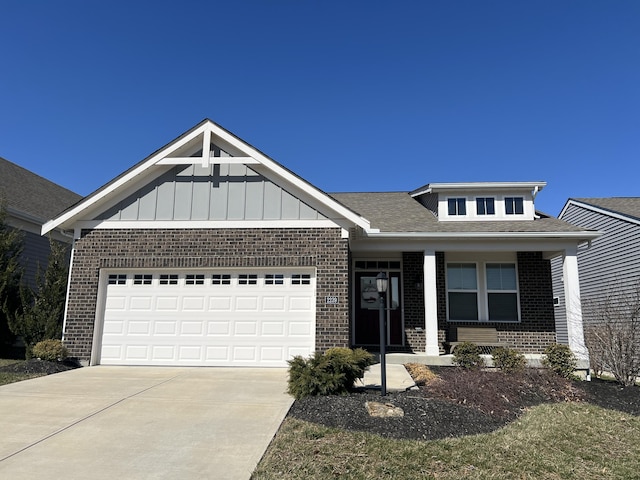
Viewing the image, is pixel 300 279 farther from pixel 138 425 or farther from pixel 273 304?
pixel 138 425

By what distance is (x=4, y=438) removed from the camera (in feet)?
16.3

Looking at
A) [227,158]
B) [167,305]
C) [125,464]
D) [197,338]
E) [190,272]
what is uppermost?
[227,158]

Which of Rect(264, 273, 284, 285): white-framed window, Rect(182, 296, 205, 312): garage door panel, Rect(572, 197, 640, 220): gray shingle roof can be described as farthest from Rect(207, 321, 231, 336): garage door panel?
Rect(572, 197, 640, 220): gray shingle roof

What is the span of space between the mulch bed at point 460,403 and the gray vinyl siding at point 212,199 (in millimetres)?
5094

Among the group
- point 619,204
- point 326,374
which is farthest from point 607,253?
point 326,374

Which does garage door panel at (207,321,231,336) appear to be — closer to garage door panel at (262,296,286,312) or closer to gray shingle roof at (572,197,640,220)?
garage door panel at (262,296,286,312)

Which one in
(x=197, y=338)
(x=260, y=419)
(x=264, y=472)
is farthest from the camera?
(x=197, y=338)

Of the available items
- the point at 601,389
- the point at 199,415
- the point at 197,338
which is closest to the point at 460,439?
the point at 199,415

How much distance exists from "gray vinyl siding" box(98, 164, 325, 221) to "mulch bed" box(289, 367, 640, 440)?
16.7 feet

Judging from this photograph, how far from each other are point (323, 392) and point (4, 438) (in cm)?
409

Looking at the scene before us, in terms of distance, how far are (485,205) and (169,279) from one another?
958 centimetres

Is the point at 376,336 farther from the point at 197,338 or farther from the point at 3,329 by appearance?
the point at 3,329

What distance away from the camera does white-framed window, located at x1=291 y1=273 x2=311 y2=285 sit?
10398mm

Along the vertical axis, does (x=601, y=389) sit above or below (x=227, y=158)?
below
